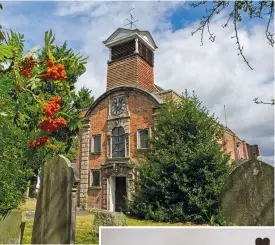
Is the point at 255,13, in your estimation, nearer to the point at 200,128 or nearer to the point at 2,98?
the point at 2,98

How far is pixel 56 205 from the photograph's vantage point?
1.46m

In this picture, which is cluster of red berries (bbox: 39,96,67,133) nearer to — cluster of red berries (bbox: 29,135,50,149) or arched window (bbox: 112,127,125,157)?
cluster of red berries (bbox: 29,135,50,149)

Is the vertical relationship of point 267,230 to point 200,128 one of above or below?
below

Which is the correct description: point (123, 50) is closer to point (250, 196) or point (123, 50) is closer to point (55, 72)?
point (55, 72)

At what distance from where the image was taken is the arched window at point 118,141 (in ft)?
19.2

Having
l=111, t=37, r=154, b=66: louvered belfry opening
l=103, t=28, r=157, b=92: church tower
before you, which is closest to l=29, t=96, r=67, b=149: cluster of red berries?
l=103, t=28, r=157, b=92: church tower

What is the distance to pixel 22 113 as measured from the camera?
1.52 m

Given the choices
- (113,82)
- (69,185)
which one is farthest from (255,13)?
(113,82)

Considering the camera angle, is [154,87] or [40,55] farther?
[154,87]

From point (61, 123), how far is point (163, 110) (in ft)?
11.6

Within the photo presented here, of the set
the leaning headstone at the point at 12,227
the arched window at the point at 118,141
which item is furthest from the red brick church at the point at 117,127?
the leaning headstone at the point at 12,227

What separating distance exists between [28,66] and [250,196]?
155cm

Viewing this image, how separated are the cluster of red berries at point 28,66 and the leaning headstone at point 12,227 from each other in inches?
39.7

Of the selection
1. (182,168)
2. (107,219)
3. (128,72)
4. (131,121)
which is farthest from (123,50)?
(107,219)
